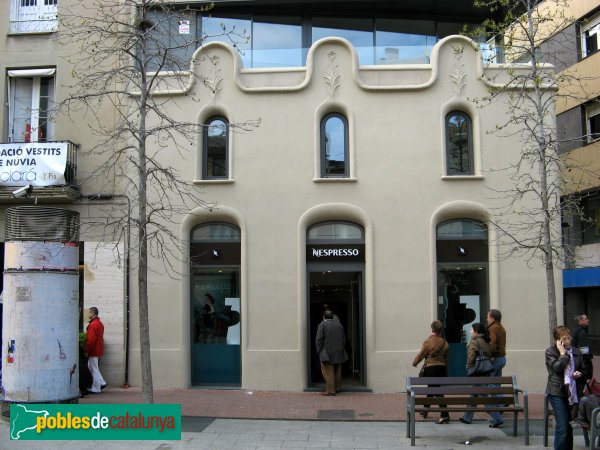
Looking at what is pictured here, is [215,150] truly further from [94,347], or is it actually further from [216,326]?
[94,347]

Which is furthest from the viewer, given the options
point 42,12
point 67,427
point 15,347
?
point 42,12

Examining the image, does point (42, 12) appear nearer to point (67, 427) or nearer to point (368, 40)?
point (368, 40)

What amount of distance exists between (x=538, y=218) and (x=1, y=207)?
12.4 meters

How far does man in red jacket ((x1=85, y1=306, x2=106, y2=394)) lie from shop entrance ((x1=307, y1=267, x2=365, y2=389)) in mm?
4511

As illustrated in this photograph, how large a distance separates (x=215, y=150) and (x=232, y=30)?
306cm

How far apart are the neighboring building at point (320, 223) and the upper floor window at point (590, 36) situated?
33.5ft

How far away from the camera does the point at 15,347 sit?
10305 millimetres

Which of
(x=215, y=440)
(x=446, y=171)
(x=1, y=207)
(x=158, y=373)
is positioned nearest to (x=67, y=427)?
(x=215, y=440)

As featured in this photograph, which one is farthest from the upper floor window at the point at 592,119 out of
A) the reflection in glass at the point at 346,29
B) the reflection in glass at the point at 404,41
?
the reflection in glass at the point at 346,29

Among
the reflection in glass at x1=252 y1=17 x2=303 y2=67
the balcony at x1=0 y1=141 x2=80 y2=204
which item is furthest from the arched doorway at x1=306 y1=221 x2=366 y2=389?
the balcony at x1=0 y1=141 x2=80 y2=204

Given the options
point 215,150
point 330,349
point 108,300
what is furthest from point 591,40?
point 108,300

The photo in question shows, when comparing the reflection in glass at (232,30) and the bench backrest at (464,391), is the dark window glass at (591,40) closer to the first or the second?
the reflection in glass at (232,30)

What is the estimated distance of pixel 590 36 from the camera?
22.6m

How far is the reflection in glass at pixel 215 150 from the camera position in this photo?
14828 millimetres
